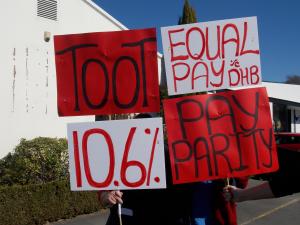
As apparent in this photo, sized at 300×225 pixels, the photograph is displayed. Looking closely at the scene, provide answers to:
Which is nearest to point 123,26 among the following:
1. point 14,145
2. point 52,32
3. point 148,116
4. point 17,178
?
point 52,32

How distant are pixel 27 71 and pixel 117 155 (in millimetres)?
7731

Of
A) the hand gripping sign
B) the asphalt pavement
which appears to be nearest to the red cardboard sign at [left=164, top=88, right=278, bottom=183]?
the hand gripping sign

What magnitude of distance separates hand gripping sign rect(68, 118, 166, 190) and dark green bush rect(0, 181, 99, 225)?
4700 mm

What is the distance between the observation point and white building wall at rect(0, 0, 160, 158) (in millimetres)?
9859

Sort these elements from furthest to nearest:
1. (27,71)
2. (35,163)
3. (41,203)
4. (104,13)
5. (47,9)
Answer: (104,13) → (47,9) → (27,71) → (35,163) → (41,203)

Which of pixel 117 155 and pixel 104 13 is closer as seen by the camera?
pixel 117 155

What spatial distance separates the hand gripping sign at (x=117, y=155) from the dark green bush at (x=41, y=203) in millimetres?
4700

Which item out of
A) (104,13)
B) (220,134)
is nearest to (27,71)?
(104,13)

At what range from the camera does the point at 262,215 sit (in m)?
9.20

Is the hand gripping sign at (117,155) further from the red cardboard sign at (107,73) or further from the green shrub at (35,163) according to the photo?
the green shrub at (35,163)

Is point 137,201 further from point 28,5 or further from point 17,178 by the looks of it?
point 28,5

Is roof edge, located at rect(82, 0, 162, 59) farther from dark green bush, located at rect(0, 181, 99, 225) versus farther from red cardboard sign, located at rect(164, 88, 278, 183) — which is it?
red cardboard sign, located at rect(164, 88, 278, 183)

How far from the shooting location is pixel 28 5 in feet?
34.2

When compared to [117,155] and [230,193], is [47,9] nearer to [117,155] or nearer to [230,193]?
[117,155]
